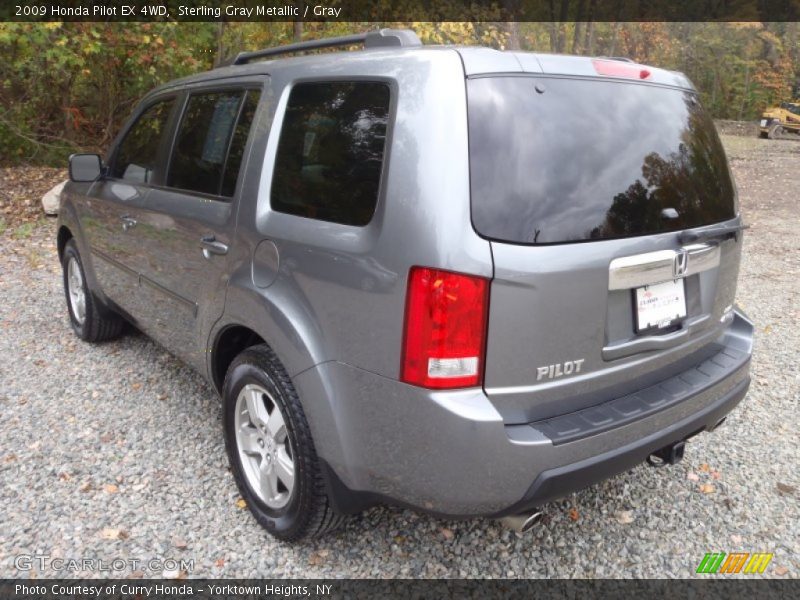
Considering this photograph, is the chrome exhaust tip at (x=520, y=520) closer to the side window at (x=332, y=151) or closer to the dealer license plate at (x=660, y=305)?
the dealer license plate at (x=660, y=305)

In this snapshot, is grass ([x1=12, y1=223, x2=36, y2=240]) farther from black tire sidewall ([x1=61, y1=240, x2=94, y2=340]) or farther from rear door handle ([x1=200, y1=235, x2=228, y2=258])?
rear door handle ([x1=200, y1=235, x2=228, y2=258])

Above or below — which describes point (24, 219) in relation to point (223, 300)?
below

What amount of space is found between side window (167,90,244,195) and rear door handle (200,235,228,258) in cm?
23

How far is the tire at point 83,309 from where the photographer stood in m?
4.51

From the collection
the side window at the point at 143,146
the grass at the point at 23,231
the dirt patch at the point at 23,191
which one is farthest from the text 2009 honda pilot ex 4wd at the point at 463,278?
the dirt patch at the point at 23,191

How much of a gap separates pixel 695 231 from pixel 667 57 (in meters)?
36.8

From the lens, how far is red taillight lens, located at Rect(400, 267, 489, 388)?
1.86m

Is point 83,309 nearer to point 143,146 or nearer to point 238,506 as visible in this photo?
point 143,146

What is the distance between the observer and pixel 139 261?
11.7 ft

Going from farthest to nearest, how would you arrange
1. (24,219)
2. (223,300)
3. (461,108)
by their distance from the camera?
(24,219)
(223,300)
(461,108)

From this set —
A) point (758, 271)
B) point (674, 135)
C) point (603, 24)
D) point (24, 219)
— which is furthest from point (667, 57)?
point (674, 135)

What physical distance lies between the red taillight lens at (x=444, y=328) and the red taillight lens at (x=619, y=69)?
0.97 m

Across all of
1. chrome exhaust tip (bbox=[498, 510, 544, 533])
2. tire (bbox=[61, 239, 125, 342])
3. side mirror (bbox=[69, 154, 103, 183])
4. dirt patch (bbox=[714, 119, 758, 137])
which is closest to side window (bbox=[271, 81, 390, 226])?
chrome exhaust tip (bbox=[498, 510, 544, 533])

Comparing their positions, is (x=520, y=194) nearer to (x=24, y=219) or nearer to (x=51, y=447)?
(x=51, y=447)
